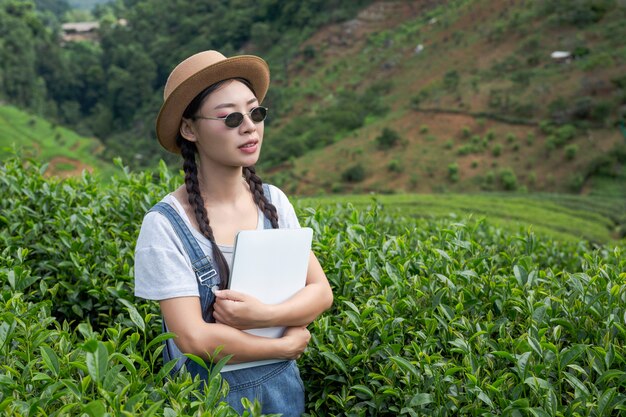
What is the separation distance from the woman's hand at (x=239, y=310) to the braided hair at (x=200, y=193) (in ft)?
0.34

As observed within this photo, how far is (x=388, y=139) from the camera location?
31234mm

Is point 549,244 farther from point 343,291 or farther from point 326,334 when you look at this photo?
point 326,334

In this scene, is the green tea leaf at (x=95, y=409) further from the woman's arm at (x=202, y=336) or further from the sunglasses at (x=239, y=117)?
the sunglasses at (x=239, y=117)

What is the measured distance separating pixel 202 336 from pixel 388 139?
2967 centimetres

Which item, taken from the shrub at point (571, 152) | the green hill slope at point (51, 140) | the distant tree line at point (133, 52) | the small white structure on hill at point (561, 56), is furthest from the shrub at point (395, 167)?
the distant tree line at point (133, 52)

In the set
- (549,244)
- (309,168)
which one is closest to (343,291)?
(549,244)

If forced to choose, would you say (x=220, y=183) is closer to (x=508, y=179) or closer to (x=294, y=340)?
(x=294, y=340)

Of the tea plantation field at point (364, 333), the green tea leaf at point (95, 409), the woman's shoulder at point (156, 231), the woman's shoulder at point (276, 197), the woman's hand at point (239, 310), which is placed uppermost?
the woman's shoulder at point (156, 231)

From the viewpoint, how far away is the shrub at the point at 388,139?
1230 inches

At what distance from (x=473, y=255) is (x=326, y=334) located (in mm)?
1018

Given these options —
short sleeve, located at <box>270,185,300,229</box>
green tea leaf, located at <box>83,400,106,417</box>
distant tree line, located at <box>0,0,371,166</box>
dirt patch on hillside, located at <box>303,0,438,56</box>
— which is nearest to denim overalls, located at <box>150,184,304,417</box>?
short sleeve, located at <box>270,185,300,229</box>

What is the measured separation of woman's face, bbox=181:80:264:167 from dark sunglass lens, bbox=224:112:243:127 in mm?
16

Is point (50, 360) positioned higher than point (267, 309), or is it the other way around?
point (50, 360)

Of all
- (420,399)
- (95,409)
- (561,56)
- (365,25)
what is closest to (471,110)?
(561,56)
